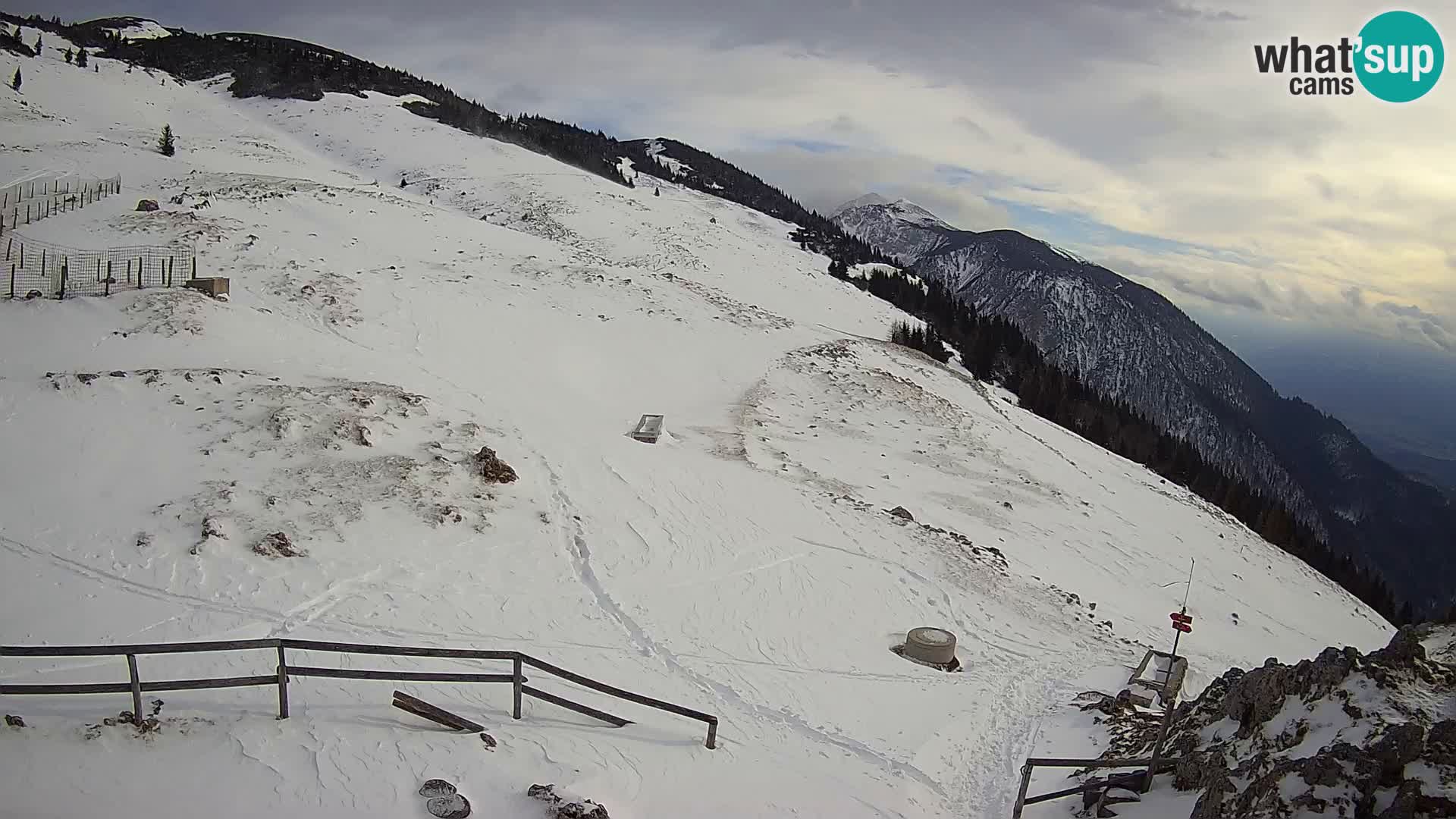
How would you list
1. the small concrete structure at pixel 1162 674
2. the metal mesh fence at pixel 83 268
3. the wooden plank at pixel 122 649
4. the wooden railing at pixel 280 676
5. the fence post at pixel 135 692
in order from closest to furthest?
the wooden plank at pixel 122 649 < the wooden railing at pixel 280 676 < the fence post at pixel 135 692 < the small concrete structure at pixel 1162 674 < the metal mesh fence at pixel 83 268

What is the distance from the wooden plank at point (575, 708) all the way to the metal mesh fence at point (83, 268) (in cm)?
2020

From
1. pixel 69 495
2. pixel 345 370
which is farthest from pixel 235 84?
pixel 69 495

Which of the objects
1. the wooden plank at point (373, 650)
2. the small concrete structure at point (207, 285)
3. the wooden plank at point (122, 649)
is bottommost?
the wooden plank at point (373, 650)

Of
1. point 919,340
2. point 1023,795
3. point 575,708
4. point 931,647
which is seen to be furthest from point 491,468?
point 919,340

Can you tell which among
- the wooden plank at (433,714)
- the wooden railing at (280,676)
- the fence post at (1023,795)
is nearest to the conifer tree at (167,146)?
the wooden railing at (280,676)

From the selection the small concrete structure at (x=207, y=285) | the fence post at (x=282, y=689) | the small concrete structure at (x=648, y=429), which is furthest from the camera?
the small concrete structure at (x=648, y=429)

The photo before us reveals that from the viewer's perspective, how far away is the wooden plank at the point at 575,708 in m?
9.48

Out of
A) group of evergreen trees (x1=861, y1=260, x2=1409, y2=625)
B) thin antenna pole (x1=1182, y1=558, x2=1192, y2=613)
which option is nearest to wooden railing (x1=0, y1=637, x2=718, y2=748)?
thin antenna pole (x1=1182, y1=558, x2=1192, y2=613)

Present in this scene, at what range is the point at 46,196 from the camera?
33281 mm

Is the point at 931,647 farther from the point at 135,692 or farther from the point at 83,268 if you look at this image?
the point at 83,268

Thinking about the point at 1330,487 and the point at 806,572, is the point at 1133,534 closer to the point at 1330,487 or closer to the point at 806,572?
the point at 806,572

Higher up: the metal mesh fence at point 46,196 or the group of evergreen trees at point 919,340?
the metal mesh fence at point 46,196

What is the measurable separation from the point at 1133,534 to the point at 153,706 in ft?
90.1

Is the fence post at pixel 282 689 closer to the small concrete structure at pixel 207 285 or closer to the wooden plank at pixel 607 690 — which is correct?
the wooden plank at pixel 607 690
